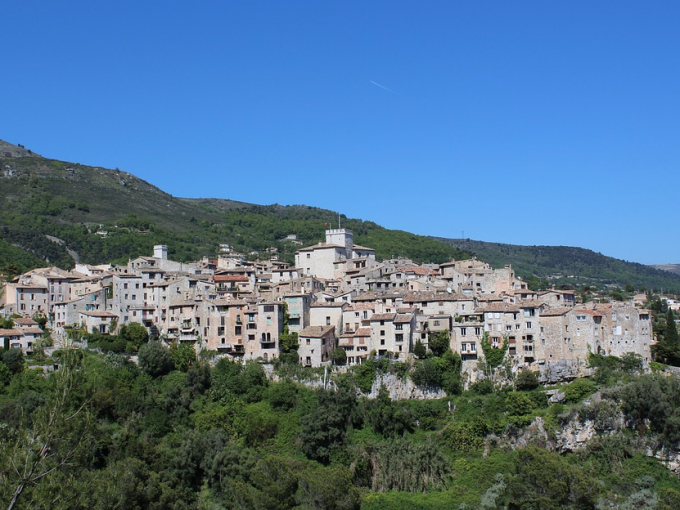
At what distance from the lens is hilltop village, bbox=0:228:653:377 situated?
169 ft

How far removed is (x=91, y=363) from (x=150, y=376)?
4238 millimetres

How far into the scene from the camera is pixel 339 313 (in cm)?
5712

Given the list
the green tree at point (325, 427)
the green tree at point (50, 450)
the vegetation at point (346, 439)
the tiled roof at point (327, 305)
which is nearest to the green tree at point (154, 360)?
the vegetation at point (346, 439)

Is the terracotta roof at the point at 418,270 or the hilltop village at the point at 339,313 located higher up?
the terracotta roof at the point at 418,270

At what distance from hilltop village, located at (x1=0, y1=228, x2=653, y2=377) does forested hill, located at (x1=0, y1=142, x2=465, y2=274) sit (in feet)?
67.4

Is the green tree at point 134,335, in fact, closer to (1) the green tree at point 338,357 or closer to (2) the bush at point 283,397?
(2) the bush at point 283,397

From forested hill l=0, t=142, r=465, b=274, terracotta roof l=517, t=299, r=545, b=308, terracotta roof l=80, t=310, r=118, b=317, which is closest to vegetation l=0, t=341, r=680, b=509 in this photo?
terracotta roof l=80, t=310, r=118, b=317

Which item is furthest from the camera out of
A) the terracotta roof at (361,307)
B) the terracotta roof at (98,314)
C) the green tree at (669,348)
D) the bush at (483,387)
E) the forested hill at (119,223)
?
the forested hill at (119,223)

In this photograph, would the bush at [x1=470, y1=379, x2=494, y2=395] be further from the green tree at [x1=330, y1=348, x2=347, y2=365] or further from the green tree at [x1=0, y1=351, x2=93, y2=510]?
the green tree at [x1=0, y1=351, x2=93, y2=510]

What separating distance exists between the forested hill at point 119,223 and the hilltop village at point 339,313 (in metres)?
20.5

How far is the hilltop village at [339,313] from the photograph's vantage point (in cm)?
5166

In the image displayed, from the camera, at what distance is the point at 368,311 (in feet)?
186

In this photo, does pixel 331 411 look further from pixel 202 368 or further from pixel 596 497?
pixel 596 497

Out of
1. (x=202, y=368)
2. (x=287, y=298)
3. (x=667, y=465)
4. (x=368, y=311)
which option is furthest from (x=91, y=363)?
(x=667, y=465)
